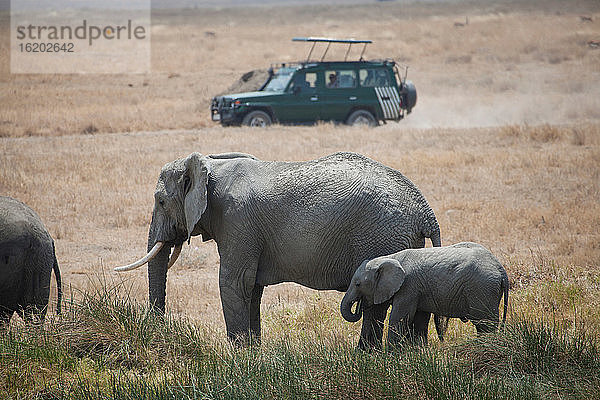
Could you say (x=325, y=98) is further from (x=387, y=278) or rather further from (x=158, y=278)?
(x=387, y=278)

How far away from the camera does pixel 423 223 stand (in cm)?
620

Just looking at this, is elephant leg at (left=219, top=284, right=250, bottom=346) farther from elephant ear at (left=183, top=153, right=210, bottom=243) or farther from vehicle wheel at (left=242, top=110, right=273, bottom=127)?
vehicle wheel at (left=242, top=110, right=273, bottom=127)

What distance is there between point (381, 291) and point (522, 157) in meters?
11.2

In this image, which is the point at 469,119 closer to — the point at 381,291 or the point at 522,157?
the point at 522,157

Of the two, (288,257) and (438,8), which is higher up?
(438,8)

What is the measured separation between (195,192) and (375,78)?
57.2ft

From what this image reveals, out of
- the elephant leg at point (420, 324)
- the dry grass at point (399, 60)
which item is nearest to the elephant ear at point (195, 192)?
the elephant leg at point (420, 324)

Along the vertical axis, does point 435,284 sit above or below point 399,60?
below

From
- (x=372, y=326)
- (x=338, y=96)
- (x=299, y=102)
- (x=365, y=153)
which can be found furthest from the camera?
(x=338, y=96)

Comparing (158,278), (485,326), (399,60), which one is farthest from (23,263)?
(399,60)

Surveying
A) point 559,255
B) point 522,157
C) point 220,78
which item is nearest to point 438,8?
point 220,78

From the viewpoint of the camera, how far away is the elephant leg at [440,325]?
6.19m

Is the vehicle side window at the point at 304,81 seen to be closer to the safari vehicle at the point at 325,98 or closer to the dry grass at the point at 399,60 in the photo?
the safari vehicle at the point at 325,98

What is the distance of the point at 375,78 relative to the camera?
76.3 feet
